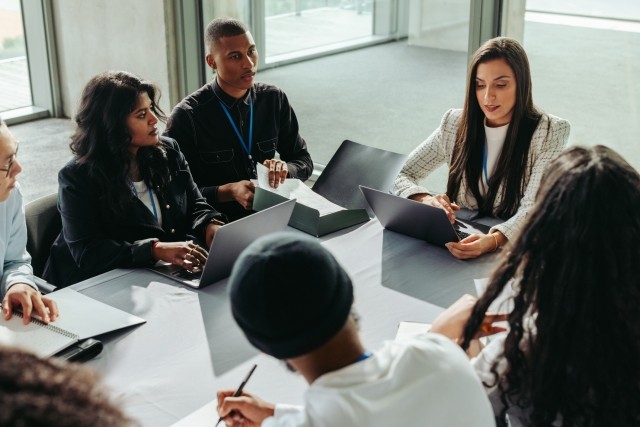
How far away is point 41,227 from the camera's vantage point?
2.79 m

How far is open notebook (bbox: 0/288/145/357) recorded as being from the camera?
205cm

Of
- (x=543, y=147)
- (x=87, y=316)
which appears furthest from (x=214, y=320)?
(x=543, y=147)

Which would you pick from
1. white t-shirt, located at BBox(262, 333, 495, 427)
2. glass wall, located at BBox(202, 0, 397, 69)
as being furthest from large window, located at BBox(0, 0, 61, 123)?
white t-shirt, located at BBox(262, 333, 495, 427)

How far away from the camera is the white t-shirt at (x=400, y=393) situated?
126 cm

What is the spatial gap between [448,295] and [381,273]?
0.24 metres

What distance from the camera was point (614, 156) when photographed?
5.44ft

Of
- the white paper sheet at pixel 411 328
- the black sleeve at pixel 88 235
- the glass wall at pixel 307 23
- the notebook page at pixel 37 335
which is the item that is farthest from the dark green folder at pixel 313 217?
the glass wall at pixel 307 23

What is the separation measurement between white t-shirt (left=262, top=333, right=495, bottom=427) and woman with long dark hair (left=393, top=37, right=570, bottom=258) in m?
1.54

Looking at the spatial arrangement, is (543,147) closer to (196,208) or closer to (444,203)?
(444,203)

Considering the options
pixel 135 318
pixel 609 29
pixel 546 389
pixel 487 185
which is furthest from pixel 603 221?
pixel 609 29

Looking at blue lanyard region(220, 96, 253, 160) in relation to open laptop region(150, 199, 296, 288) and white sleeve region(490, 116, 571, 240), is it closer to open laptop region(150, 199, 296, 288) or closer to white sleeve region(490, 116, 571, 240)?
open laptop region(150, 199, 296, 288)

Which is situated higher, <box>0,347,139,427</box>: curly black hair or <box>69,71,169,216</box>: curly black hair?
<box>0,347,139,427</box>: curly black hair

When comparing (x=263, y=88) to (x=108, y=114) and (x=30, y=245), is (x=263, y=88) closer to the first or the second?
(x=108, y=114)

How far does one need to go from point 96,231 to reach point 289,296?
1545mm
